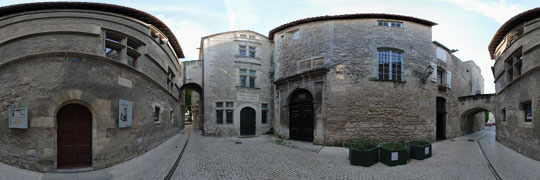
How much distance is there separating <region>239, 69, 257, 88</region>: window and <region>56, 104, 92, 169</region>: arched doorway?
9.28m

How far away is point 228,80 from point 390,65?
32.3 ft

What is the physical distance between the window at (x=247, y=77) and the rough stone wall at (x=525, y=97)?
13039 mm

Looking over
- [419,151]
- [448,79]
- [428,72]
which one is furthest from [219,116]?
[448,79]

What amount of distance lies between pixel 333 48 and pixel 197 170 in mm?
8190

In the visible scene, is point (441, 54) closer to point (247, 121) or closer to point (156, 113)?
point (247, 121)

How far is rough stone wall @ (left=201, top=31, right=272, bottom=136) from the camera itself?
1427 cm

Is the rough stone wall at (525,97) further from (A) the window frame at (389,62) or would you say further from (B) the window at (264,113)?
(B) the window at (264,113)

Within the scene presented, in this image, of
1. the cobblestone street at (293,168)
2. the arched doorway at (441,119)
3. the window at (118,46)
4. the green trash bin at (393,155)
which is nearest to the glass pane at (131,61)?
the window at (118,46)

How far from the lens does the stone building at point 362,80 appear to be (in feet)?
32.2

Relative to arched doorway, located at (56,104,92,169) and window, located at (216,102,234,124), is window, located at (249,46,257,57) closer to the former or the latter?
window, located at (216,102,234,124)

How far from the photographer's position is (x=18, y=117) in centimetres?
566

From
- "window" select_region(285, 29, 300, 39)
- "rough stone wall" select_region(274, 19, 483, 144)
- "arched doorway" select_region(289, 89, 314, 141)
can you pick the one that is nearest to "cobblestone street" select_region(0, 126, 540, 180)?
"rough stone wall" select_region(274, 19, 483, 144)

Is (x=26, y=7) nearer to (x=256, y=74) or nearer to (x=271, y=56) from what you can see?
(x=256, y=74)

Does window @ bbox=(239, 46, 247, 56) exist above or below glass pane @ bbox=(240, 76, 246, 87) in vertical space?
above
